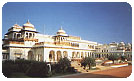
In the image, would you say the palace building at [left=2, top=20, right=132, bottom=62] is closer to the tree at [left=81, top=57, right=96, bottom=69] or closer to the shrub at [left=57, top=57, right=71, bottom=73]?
the tree at [left=81, top=57, right=96, bottom=69]

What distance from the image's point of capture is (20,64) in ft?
37.6

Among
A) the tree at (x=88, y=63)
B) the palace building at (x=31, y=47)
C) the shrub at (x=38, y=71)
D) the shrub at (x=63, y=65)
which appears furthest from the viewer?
the palace building at (x=31, y=47)

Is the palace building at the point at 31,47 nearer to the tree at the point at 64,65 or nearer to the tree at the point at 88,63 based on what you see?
the tree at the point at 88,63

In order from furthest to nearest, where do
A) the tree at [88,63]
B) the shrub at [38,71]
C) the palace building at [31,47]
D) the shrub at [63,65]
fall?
the palace building at [31,47] → the tree at [88,63] → the shrub at [63,65] → the shrub at [38,71]

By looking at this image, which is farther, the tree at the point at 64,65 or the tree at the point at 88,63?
the tree at the point at 88,63

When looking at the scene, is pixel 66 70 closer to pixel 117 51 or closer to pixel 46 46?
pixel 46 46

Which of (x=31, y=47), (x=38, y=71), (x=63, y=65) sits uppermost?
(x=31, y=47)

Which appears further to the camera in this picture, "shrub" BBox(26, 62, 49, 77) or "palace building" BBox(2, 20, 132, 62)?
"palace building" BBox(2, 20, 132, 62)

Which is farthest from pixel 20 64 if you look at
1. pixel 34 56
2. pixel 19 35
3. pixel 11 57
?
pixel 19 35

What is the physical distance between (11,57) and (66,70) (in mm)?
5473

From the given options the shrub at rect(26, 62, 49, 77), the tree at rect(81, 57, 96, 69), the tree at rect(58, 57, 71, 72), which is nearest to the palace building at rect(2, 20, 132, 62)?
the tree at rect(81, 57, 96, 69)

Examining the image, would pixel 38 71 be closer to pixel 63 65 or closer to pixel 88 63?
pixel 63 65

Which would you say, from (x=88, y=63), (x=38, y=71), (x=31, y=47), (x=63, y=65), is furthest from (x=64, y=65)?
(x=31, y=47)

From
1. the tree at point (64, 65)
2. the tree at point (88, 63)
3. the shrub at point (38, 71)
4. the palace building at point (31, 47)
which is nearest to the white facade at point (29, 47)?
the palace building at point (31, 47)
